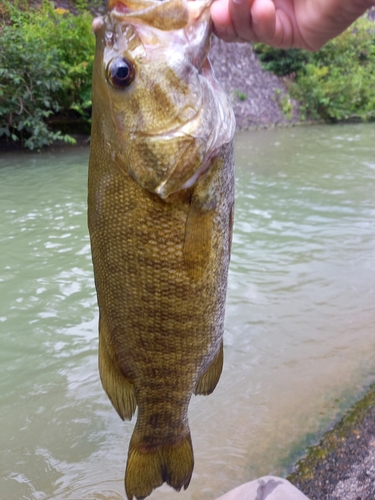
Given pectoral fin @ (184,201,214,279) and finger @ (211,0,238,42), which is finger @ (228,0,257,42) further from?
pectoral fin @ (184,201,214,279)

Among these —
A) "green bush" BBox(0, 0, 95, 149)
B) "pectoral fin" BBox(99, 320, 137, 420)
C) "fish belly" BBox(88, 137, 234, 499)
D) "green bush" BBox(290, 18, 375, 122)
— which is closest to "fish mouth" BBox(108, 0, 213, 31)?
"fish belly" BBox(88, 137, 234, 499)

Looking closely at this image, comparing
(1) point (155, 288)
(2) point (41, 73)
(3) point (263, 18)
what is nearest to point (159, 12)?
(3) point (263, 18)

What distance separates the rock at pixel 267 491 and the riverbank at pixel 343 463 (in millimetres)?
331

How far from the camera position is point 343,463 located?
2404 millimetres

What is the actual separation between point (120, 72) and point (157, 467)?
56.8 inches

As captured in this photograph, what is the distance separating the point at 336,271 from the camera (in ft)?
16.0

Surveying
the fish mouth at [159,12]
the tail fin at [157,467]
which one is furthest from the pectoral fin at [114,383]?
the fish mouth at [159,12]

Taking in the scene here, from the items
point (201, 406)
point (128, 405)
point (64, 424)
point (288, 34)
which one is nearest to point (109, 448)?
point (64, 424)

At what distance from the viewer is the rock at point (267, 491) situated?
1959mm

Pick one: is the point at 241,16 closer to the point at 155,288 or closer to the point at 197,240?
the point at 197,240

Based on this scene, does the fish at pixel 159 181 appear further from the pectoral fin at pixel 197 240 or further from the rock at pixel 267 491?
the rock at pixel 267 491

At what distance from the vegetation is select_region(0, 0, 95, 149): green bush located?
1070 centimetres

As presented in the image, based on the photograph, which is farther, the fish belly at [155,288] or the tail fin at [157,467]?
the tail fin at [157,467]

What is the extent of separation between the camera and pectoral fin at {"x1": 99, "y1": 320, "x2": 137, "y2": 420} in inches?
60.7
